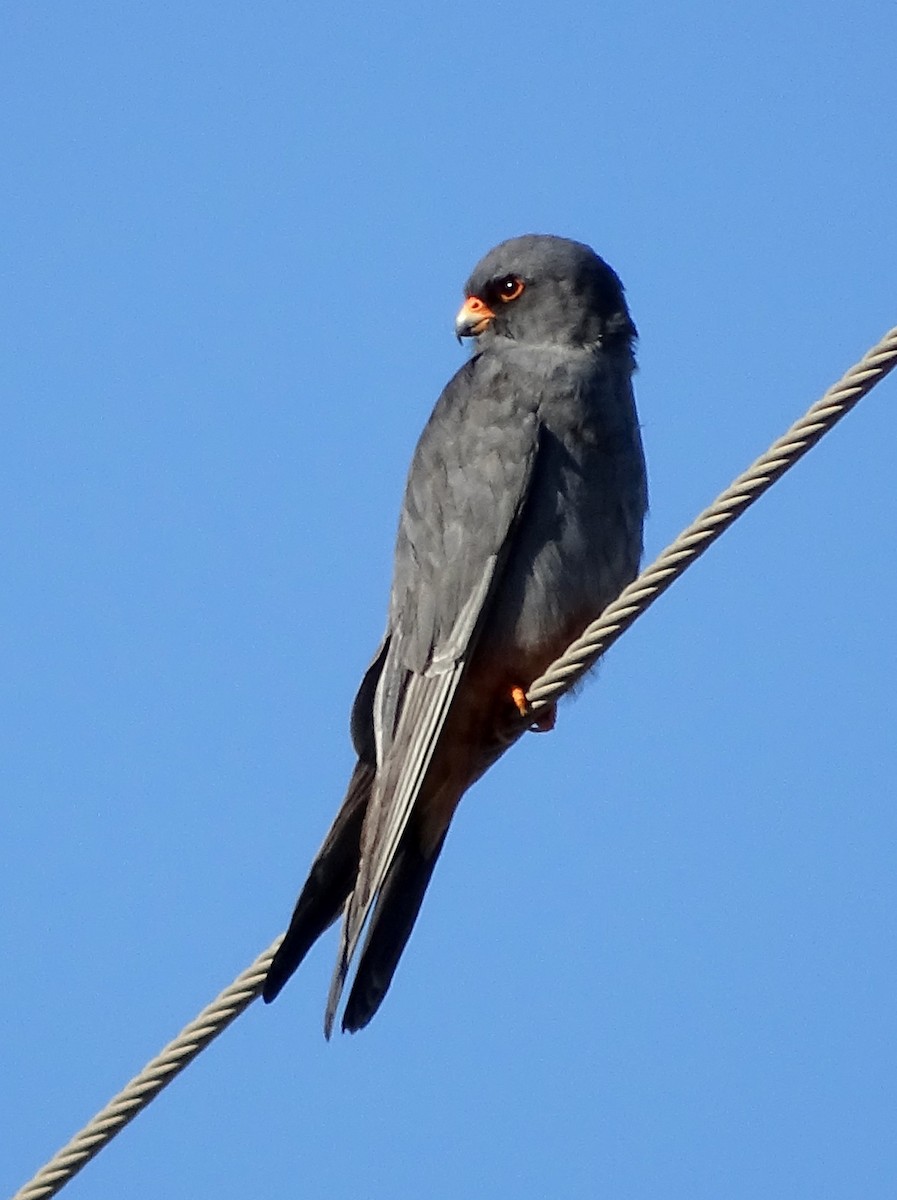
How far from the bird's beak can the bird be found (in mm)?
286

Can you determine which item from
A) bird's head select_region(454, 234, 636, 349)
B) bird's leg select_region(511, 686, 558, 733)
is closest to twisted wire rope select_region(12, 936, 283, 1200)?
bird's leg select_region(511, 686, 558, 733)

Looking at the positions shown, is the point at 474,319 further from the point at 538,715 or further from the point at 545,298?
the point at 538,715

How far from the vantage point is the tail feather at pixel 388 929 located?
519 centimetres

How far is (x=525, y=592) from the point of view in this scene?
574cm

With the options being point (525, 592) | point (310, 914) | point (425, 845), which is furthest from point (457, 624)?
point (310, 914)

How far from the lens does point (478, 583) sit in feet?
18.8

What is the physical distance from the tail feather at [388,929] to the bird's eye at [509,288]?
1930 mm

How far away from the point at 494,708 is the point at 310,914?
110cm

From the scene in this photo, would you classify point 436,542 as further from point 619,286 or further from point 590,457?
point 619,286

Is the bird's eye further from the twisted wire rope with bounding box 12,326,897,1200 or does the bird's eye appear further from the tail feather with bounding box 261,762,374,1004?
the twisted wire rope with bounding box 12,326,897,1200

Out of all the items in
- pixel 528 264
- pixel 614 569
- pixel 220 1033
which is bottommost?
pixel 220 1033

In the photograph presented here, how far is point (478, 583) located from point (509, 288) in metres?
1.27

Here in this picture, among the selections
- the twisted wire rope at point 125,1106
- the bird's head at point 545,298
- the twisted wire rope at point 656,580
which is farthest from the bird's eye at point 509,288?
the twisted wire rope at point 125,1106

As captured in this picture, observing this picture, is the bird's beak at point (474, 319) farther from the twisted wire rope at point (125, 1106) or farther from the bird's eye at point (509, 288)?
the twisted wire rope at point (125, 1106)
